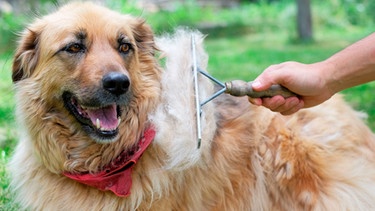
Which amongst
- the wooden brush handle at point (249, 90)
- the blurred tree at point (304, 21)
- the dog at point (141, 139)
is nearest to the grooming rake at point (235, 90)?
the wooden brush handle at point (249, 90)

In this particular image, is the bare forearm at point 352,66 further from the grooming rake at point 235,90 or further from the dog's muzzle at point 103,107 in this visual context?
the dog's muzzle at point 103,107

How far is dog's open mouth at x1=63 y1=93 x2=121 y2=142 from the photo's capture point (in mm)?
3748

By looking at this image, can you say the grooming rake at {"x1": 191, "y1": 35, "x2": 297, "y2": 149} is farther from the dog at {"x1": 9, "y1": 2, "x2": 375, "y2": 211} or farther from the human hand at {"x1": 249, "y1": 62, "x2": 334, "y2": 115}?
the dog at {"x1": 9, "y1": 2, "x2": 375, "y2": 211}

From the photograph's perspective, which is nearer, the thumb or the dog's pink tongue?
the thumb

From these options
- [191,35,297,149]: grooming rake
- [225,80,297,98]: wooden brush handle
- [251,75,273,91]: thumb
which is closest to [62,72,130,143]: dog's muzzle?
[191,35,297,149]: grooming rake

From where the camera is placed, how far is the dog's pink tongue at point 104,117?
376 cm

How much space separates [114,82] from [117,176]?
612 mm

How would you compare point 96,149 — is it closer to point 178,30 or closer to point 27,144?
point 27,144

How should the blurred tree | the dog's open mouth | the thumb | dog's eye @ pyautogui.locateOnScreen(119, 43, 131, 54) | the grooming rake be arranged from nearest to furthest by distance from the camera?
the grooming rake, the thumb, the dog's open mouth, dog's eye @ pyautogui.locateOnScreen(119, 43, 131, 54), the blurred tree

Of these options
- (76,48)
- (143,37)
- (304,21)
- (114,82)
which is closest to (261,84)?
(114,82)

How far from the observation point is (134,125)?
3.92 metres

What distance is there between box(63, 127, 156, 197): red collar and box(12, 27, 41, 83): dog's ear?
776 millimetres

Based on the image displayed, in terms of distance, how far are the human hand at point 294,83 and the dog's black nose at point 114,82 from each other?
2.64 feet

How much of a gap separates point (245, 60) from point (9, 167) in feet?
31.1
